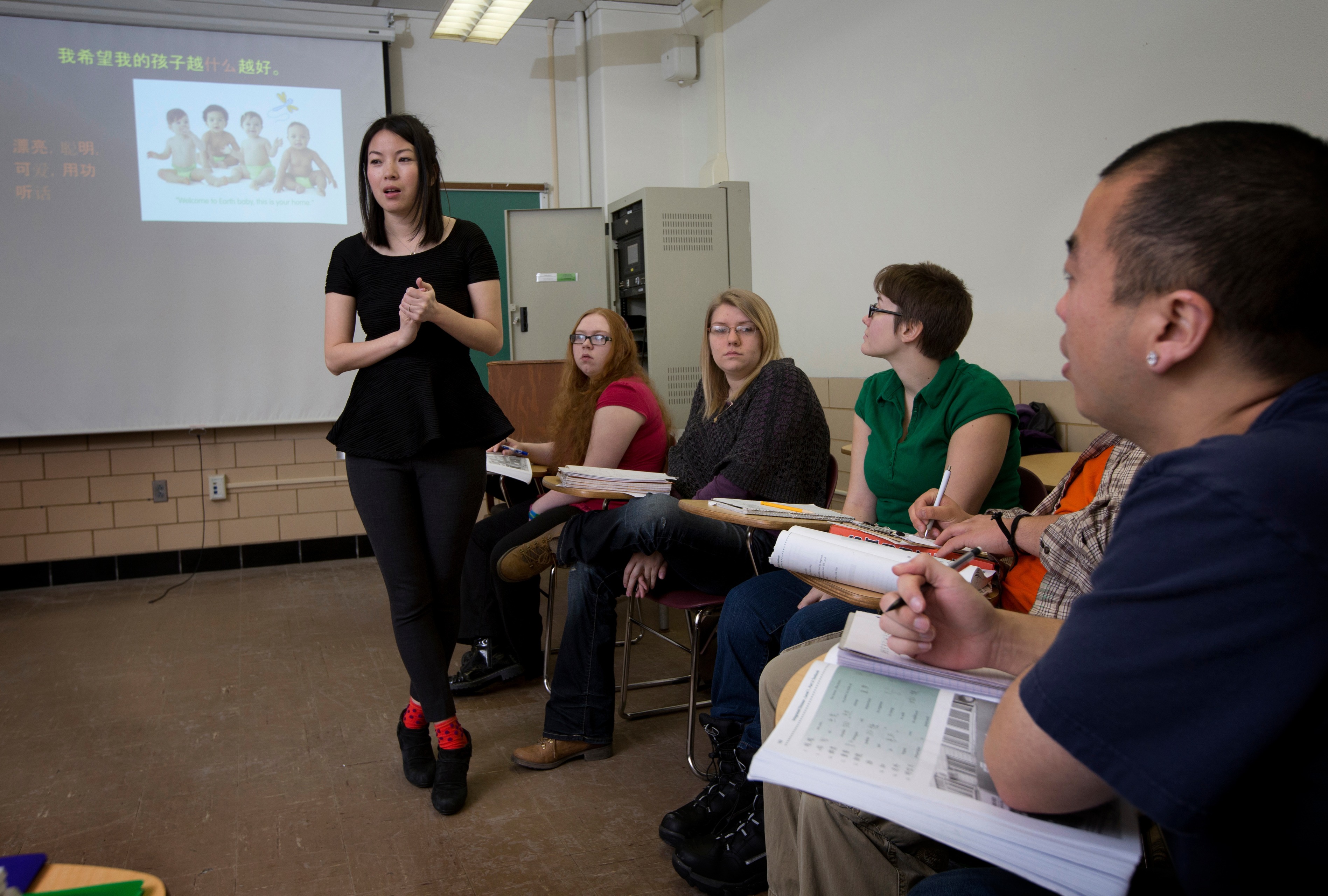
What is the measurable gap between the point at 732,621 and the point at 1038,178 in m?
1.92

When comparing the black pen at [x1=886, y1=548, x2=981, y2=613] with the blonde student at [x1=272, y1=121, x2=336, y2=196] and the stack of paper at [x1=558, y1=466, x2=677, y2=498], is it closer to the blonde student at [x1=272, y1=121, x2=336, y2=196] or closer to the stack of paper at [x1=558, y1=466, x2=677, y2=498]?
the stack of paper at [x1=558, y1=466, x2=677, y2=498]

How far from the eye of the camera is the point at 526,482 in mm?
3129

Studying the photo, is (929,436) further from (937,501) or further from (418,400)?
(418,400)

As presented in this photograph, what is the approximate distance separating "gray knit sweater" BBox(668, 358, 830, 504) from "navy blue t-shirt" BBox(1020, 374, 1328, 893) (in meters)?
1.53

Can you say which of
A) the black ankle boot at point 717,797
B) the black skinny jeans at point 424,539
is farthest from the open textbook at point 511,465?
the black ankle boot at point 717,797

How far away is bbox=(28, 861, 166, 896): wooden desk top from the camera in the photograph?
0.85m

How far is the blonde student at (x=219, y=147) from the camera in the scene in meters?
4.35

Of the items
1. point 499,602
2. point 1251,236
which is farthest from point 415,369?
point 1251,236

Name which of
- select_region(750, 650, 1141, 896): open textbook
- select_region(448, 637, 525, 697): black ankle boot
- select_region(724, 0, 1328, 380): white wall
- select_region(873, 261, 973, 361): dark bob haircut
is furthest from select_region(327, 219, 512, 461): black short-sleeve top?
select_region(724, 0, 1328, 380): white wall

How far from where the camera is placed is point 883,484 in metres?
1.94

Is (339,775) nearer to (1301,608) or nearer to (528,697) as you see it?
(528,697)

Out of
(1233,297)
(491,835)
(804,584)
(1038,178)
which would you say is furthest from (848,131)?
(1233,297)

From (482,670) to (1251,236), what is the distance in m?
2.56

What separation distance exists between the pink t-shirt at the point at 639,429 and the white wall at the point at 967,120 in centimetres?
126
